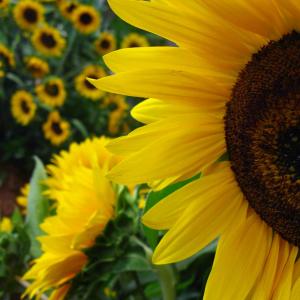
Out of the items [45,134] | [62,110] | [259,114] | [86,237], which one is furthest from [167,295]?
[62,110]

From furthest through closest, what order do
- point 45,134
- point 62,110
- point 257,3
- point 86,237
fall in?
point 62,110, point 45,134, point 86,237, point 257,3

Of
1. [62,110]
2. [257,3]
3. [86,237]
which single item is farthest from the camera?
[62,110]

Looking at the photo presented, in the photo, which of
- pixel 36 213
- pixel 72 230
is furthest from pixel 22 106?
pixel 72 230

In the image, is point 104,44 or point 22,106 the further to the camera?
point 104,44

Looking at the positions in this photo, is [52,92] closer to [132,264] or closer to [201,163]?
[132,264]

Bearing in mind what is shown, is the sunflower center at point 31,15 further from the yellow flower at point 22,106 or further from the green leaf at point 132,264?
the green leaf at point 132,264

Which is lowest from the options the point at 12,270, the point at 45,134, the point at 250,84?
the point at 45,134

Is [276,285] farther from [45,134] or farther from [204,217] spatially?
[45,134]

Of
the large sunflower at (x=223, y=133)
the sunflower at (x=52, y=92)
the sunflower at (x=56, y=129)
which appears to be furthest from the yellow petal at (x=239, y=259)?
the sunflower at (x=52, y=92)
